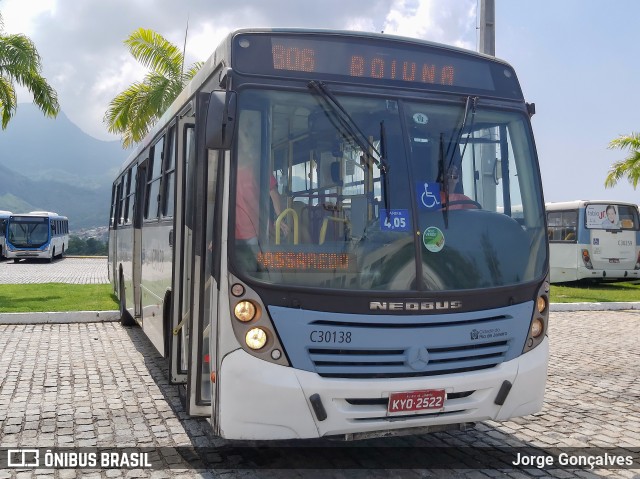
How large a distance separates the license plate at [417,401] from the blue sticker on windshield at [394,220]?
1.11 m

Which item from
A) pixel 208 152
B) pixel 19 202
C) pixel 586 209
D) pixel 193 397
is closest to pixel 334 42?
pixel 208 152

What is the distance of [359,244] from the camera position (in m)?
4.81

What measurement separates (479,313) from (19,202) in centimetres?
20074

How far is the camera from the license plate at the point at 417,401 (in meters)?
4.66

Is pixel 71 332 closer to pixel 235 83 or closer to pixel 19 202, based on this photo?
pixel 235 83

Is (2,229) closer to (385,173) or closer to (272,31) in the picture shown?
(272,31)

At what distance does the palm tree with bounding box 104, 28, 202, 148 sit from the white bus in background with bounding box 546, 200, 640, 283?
44.7 feet

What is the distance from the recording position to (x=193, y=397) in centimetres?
510

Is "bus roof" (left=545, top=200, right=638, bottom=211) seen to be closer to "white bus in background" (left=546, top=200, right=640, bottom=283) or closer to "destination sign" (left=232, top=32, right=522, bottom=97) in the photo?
"white bus in background" (left=546, top=200, right=640, bottom=283)

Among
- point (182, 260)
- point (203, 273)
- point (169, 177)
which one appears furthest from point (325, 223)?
point (169, 177)

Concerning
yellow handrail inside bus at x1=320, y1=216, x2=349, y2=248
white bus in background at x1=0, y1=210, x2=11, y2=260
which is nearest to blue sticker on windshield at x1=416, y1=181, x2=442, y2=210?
yellow handrail inside bus at x1=320, y1=216, x2=349, y2=248

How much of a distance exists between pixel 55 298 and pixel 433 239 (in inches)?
509

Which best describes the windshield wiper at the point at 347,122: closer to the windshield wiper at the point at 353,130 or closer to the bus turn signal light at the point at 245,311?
the windshield wiper at the point at 353,130

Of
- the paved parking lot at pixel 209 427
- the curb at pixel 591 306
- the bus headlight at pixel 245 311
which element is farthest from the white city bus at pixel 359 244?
the curb at pixel 591 306
